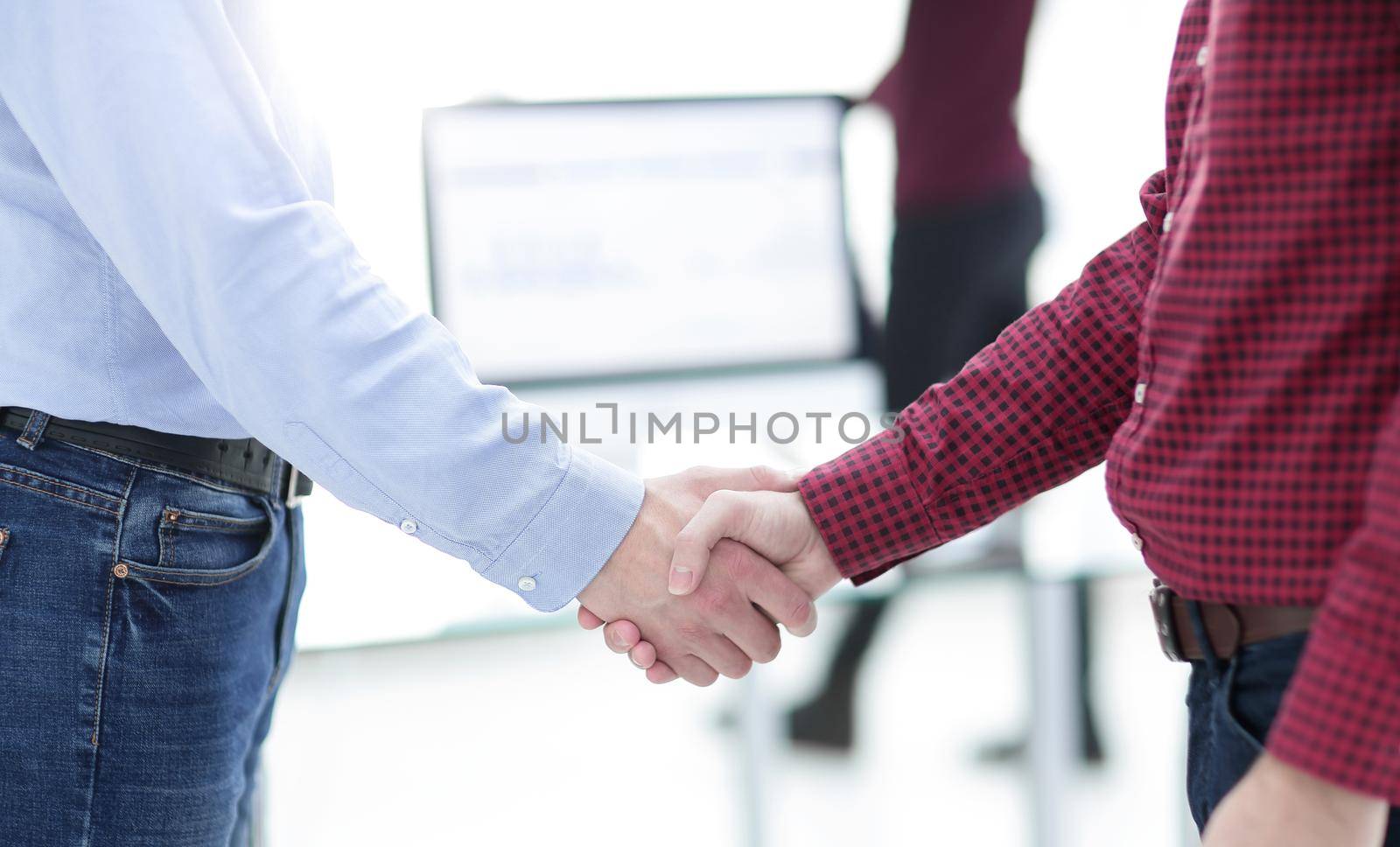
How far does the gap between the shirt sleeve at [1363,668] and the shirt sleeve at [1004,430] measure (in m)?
0.40

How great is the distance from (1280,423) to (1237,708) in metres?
0.20

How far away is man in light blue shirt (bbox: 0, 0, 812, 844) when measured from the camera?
82cm

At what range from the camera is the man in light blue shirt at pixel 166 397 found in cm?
82

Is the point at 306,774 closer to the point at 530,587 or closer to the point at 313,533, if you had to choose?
the point at 313,533

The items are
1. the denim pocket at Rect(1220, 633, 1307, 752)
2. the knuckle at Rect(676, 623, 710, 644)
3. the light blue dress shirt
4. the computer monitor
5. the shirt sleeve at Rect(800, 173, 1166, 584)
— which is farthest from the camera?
the computer monitor

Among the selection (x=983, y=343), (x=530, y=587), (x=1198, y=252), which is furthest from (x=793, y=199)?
(x=1198, y=252)

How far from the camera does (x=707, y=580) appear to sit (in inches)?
45.6

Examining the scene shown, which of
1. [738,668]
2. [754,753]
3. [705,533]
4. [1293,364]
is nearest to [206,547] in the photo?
[705,533]

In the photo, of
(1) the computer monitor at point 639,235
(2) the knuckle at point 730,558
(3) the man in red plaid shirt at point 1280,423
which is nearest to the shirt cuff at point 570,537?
(2) the knuckle at point 730,558

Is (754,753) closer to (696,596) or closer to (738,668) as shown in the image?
(738,668)

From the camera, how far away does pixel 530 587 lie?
103 centimetres

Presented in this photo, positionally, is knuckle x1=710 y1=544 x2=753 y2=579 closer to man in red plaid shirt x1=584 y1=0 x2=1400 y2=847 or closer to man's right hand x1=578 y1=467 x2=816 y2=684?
man's right hand x1=578 y1=467 x2=816 y2=684

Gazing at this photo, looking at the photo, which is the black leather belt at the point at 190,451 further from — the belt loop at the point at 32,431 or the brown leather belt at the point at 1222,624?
the brown leather belt at the point at 1222,624

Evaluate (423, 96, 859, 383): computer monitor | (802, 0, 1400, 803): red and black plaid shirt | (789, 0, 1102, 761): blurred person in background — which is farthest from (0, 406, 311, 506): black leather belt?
(789, 0, 1102, 761): blurred person in background
